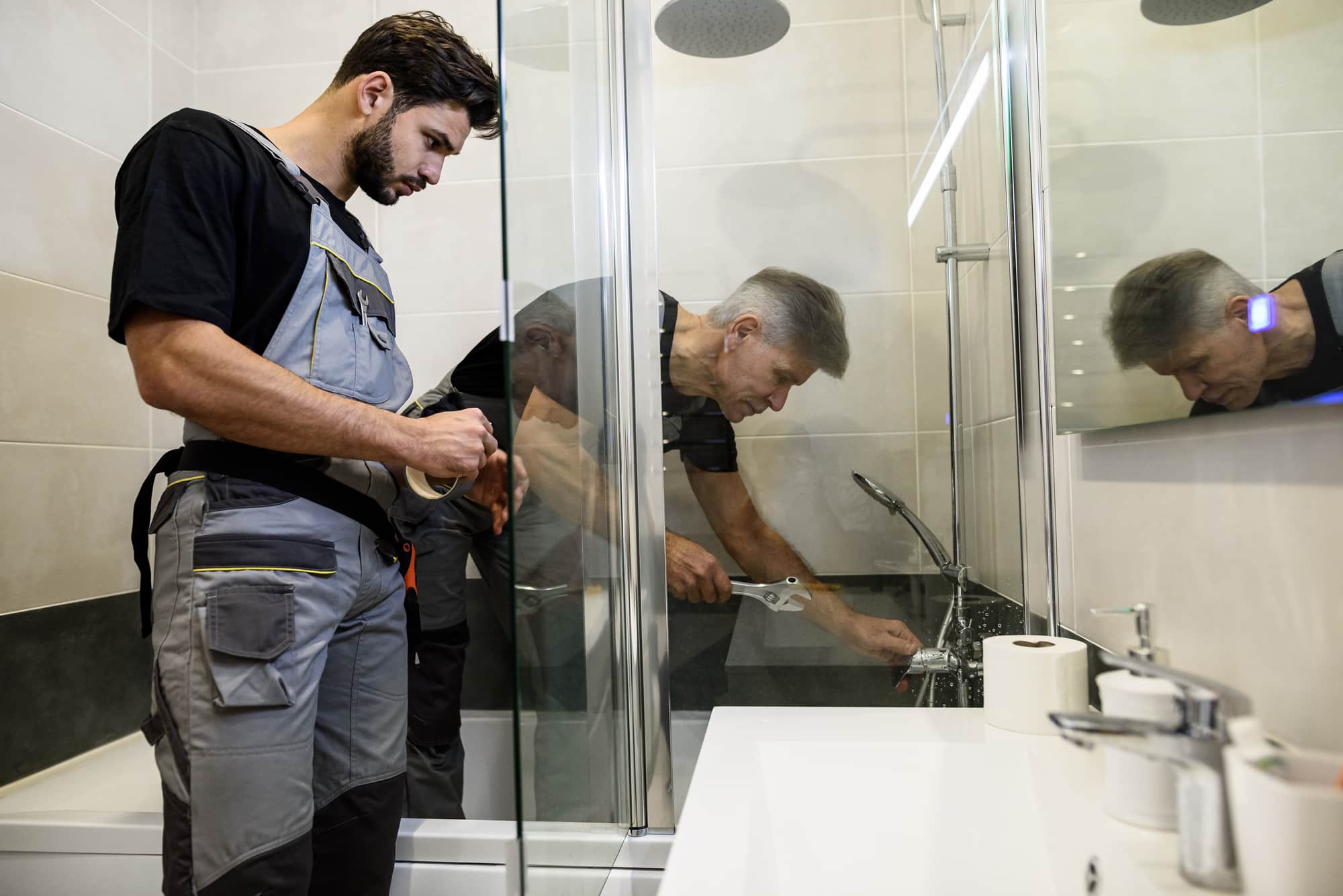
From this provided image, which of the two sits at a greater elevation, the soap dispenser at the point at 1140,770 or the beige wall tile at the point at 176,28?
the beige wall tile at the point at 176,28

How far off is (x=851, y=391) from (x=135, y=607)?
5.59ft

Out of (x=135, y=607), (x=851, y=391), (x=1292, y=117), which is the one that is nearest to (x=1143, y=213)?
(x=1292, y=117)

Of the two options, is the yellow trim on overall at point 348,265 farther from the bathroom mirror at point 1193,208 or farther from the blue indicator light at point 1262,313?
the blue indicator light at point 1262,313

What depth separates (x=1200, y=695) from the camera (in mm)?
493

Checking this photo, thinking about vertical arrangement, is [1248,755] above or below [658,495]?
below

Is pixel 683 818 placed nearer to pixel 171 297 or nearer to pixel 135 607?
pixel 171 297

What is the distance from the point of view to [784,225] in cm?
118

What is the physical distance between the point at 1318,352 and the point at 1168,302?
0.24 meters

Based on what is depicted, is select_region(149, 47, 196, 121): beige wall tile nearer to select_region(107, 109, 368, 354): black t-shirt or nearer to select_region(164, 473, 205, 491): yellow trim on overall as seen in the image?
select_region(107, 109, 368, 354): black t-shirt

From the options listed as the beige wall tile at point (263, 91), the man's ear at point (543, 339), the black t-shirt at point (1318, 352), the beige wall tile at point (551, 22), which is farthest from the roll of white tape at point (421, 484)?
the beige wall tile at point (263, 91)

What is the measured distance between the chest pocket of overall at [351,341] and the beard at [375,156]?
21 centimetres

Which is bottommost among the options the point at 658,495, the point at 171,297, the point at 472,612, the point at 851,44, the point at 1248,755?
the point at 472,612

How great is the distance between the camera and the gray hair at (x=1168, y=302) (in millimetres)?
655

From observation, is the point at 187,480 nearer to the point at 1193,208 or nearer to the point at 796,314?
the point at 796,314
